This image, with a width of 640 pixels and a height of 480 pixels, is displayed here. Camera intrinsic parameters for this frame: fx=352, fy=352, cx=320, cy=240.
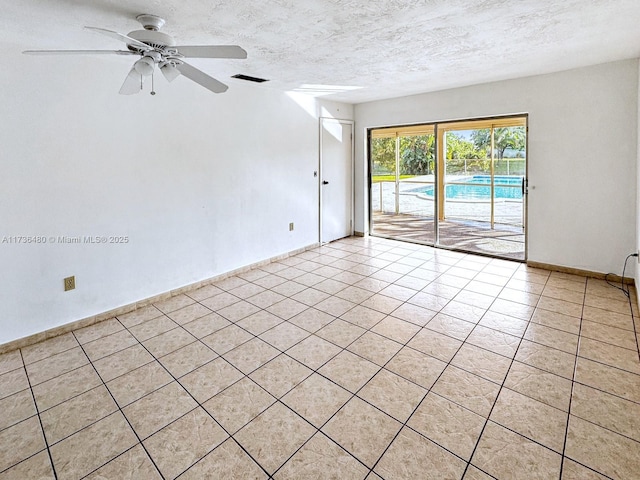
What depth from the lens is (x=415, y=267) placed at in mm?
4520

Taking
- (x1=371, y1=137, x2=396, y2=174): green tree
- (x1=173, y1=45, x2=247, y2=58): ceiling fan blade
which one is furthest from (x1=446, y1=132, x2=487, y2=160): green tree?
(x1=173, y1=45, x2=247, y2=58): ceiling fan blade

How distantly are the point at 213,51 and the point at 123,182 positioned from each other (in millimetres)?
1798

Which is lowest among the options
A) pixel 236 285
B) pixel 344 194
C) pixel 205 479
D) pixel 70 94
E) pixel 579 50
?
pixel 205 479

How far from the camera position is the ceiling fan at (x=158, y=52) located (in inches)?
75.9

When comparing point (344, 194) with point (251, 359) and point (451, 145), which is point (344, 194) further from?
point (251, 359)

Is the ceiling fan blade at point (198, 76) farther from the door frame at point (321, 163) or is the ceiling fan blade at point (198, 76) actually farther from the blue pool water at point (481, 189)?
the blue pool water at point (481, 189)

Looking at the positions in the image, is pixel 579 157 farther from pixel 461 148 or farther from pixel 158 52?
pixel 158 52

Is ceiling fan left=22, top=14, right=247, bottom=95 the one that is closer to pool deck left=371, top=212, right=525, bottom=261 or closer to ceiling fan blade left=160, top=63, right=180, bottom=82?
ceiling fan blade left=160, top=63, right=180, bottom=82

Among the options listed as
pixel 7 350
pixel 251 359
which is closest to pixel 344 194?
pixel 251 359

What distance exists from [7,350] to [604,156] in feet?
18.9

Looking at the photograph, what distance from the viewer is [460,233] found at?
645 cm

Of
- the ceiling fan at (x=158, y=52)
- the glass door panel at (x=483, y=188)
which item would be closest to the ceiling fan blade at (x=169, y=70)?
the ceiling fan at (x=158, y=52)

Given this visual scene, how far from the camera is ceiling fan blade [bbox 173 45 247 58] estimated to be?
1976 millimetres

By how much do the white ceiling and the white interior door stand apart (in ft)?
6.08
